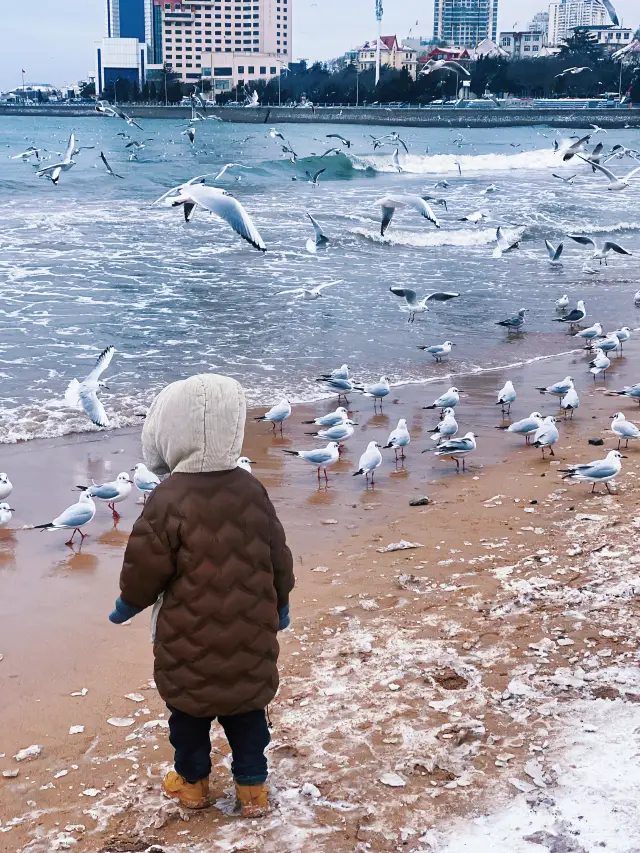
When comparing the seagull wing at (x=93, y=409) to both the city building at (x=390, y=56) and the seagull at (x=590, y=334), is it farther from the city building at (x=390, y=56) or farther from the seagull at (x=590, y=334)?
the city building at (x=390, y=56)

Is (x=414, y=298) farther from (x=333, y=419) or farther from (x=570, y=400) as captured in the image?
(x=333, y=419)

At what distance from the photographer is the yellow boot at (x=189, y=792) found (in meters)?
2.73

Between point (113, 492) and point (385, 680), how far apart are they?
293 cm

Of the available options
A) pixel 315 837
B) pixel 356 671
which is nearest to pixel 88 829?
pixel 315 837

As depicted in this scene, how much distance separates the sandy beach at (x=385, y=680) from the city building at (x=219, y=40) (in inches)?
4224

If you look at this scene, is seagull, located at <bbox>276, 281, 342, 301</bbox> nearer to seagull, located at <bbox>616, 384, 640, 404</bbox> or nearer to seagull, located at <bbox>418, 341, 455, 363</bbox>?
seagull, located at <bbox>418, 341, 455, 363</bbox>

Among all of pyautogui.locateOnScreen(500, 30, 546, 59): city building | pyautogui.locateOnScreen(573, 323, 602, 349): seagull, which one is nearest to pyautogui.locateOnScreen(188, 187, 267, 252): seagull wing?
pyautogui.locateOnScreen(573, 323, 602, 349): seagull

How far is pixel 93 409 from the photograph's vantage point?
7684 mm

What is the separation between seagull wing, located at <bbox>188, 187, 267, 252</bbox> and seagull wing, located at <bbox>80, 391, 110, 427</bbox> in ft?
7.89

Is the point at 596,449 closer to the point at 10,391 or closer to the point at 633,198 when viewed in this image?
the point at 10,391

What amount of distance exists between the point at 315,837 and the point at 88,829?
63 centimetres

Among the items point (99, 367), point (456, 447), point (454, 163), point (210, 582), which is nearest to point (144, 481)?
point (456, 447)

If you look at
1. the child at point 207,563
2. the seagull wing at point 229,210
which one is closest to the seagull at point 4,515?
the child at point 207,563

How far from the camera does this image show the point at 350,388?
27.8ft
